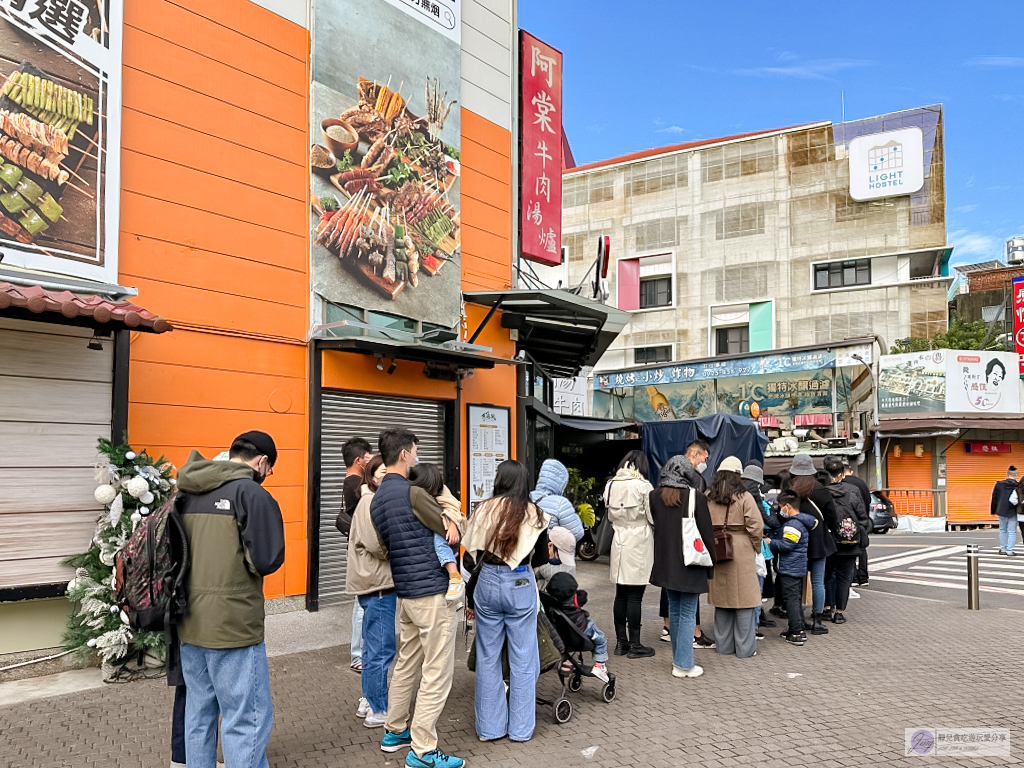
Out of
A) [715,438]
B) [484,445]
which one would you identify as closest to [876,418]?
[715,438]

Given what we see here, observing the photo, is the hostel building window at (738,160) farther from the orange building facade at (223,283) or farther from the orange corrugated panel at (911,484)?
the orange building facade at (223,283)

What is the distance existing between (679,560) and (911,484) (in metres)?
22.5

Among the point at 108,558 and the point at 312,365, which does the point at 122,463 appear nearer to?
the point at 108,558

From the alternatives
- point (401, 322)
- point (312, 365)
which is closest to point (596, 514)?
point (401, 322)

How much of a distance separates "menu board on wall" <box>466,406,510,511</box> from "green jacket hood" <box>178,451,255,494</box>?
22.3 ft

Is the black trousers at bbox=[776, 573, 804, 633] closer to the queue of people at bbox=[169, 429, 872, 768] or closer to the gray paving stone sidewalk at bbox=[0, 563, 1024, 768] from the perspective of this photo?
the queue of people at bbox=[169, 429, 872, 768]

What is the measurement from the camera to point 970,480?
25500 millimetres

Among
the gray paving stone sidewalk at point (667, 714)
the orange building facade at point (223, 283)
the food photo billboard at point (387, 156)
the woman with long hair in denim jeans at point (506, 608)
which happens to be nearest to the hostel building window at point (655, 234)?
the food photo billboard at point (387, 156)

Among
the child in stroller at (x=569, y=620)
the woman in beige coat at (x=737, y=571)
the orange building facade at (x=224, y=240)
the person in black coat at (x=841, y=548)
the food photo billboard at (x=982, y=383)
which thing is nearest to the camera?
the child in stroller at (x=569, y=620)

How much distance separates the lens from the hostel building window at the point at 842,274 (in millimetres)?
32006

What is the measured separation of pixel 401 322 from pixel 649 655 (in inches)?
202

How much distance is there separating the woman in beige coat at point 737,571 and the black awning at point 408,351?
378 cm

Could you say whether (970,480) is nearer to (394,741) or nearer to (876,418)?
(876,418)

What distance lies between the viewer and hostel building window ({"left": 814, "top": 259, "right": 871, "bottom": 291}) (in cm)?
3201
